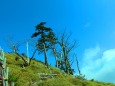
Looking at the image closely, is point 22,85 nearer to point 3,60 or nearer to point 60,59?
point 3,60

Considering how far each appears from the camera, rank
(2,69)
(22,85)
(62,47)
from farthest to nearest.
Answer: (62,47) → (22,85) → (2,69)

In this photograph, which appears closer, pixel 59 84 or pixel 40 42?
pixel 59 84

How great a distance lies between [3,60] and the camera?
30.0m

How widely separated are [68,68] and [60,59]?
3.74 m

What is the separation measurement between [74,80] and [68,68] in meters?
17.7

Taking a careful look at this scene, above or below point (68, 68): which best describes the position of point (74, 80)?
below

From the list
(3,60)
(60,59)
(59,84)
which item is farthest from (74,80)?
(3,60)

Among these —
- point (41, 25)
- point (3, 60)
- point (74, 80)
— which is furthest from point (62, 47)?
point (3, 60)

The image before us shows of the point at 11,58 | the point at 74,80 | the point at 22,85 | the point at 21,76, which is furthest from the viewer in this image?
the point at 11,58

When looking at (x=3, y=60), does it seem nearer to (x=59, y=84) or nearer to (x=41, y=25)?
(x=59, y=84)

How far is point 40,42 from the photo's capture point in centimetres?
7125

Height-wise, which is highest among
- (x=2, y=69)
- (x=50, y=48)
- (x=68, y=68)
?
(x=50, y=48)

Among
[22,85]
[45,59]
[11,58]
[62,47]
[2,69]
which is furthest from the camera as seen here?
[62,47]

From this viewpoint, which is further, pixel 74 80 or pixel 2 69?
pixel 74 80
